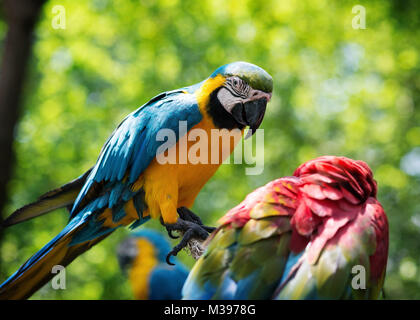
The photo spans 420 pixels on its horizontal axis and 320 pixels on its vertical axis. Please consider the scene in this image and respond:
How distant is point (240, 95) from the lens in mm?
2516

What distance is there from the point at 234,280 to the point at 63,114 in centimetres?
548

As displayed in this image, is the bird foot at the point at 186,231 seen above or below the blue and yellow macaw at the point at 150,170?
below

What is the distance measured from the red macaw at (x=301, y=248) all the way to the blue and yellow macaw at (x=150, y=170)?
0.61m

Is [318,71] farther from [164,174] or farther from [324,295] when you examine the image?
[324,295]

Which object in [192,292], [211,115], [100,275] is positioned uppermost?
[211,115]

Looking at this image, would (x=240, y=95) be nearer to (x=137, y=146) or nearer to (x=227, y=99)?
(x=227, y=99)

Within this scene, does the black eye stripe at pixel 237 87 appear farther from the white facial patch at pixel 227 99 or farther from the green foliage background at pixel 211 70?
the green foliage background at pixel 211 70

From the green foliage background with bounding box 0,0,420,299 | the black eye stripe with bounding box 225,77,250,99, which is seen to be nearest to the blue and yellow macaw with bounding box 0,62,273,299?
the black eye stripe with bounding box 225,77,250,99

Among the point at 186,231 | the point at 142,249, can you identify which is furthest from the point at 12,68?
the point at 142,249

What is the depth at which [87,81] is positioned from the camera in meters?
6.94

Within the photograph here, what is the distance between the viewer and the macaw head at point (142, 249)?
4.57m

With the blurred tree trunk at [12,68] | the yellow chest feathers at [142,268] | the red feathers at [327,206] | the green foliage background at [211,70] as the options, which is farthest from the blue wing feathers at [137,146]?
the green foliage background at [211,70]

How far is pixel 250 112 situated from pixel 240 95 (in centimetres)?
12

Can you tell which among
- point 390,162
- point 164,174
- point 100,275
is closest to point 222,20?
point 390,162
